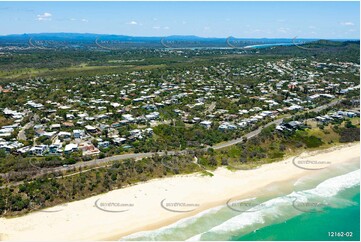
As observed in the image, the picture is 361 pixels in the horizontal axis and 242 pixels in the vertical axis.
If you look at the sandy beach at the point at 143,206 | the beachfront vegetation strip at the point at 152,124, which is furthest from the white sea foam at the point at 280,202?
the beachfront vegetation strip at the point at 152,124

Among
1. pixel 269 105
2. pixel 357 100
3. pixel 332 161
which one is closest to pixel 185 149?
pixel 332 161

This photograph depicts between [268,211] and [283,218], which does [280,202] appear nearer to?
[268,211]

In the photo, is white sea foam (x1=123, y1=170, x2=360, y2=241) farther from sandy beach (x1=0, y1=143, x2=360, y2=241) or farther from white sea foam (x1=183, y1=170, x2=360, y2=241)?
sandy beach (x1=0, y1=143, x2=360, y2=241)

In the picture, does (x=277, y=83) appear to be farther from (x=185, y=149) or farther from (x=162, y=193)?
(x=162, y=193)

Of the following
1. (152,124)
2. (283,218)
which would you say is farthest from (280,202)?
(152,124)

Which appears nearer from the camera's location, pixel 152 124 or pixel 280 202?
pixel 280 202

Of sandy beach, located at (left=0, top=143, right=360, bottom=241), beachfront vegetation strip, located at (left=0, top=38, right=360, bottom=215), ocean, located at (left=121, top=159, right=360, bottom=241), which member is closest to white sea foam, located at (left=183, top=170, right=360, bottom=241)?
ocean, located at (left=121, top=159, right=360, bottom=241)

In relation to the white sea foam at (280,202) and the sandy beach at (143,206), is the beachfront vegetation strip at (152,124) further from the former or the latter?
the white sea foam at (280,202)
